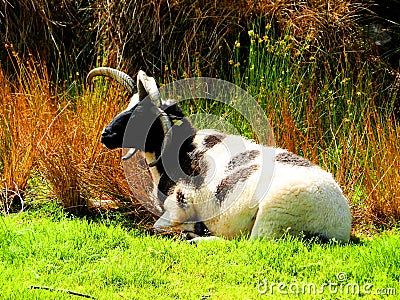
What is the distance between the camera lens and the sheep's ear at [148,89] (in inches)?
245

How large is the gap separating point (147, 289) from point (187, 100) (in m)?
4.33

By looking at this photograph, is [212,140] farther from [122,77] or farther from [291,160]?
[122,77]

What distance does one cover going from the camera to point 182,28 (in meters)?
10.3

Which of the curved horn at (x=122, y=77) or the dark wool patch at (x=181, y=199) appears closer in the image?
the dark wool patch at (x=181, y=199)

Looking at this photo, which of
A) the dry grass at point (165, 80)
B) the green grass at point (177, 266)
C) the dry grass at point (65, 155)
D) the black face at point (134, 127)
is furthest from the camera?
the dry grass at point (165, 80)

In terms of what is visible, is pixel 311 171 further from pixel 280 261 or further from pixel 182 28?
pixel 182 28

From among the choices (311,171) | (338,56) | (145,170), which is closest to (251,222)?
(311,171)

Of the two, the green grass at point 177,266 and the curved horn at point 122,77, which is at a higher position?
the curved horn at point 122,77

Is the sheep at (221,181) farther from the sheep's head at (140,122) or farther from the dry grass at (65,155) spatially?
the dry grass at (65,155)

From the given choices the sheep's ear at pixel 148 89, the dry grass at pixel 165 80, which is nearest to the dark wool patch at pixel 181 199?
the dry grass at pixel 165 80

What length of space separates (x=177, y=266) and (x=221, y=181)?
1093 millimetres

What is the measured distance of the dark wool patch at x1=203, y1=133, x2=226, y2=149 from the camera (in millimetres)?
6324

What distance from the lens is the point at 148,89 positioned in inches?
248

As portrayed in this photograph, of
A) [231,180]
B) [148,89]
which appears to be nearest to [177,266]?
[231,180]
